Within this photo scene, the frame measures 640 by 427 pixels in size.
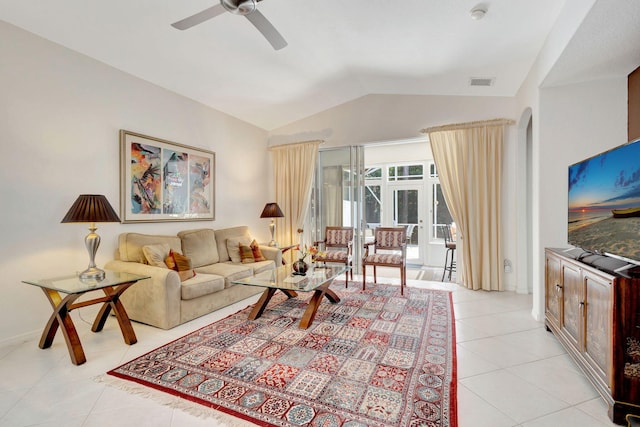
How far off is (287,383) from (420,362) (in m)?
1.01

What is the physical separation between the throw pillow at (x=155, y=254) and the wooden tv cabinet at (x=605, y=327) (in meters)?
3.66

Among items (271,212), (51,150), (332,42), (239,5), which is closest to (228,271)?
(271,212)

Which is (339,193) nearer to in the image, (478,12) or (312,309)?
(312,309)

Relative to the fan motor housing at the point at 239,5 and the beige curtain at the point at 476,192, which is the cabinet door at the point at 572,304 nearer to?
the beige curtain at the point at 476,192

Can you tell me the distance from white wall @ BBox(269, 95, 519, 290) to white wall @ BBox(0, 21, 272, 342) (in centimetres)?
252

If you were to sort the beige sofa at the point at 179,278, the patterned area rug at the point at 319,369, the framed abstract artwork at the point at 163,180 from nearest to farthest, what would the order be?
the patterned area rug at the point at 319,369 < the beige sofa at the point at 179,278 < the framed abstract artwork at the point at 163,180

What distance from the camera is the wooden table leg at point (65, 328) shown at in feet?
7.51

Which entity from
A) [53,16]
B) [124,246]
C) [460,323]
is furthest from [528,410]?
[53,16]

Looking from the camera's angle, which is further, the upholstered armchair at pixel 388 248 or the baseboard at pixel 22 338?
the upholstered armchair at pixel 388 248

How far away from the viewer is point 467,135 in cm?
437

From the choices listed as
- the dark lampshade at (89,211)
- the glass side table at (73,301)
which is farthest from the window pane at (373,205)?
the dark lampshade at (89,211)

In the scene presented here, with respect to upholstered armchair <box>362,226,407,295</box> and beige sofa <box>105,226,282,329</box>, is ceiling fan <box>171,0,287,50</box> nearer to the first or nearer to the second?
beige sofa <box>105,226,282,329</box>

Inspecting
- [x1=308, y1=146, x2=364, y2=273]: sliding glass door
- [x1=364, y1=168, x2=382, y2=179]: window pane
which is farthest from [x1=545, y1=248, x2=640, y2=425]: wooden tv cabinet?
[x1=364, y1=168, x2=382, y2=179]: window pane

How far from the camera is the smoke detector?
2552 millimetres
